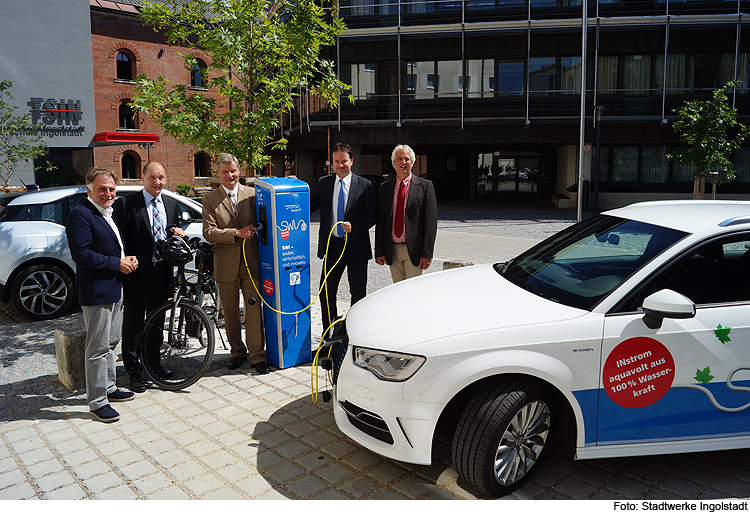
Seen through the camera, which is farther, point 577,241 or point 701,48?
point 701,48

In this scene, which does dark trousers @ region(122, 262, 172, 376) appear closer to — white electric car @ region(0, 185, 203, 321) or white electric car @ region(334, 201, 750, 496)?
white electric car @ region(0, 185, 203, 321)

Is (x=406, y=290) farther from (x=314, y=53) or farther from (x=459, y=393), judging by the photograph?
(x=314, y=53)

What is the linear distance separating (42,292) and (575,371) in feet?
23.1

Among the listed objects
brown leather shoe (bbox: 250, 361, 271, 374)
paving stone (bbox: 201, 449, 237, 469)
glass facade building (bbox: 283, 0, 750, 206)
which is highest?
glass facade building (bbox: 283, 0, 750, 206)

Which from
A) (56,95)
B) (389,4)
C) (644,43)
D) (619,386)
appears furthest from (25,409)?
(644,43)

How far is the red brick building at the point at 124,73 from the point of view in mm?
34062

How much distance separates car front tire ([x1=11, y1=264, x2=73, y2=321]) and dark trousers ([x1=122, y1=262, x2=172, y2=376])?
122 inches

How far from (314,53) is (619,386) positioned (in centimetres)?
557

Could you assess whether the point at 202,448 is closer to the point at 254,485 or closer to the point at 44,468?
the point at 254,485

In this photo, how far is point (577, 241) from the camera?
173 inches

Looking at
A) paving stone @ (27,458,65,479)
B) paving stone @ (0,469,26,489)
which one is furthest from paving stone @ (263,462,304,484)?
paving stone @ (0,469,26,489)

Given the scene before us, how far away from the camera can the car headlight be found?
3.35m

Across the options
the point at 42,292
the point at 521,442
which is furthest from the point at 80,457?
the point at 42,292

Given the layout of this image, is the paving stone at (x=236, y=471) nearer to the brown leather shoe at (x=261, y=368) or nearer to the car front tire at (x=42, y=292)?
the brown leather shoe at (x=261, y=368)
